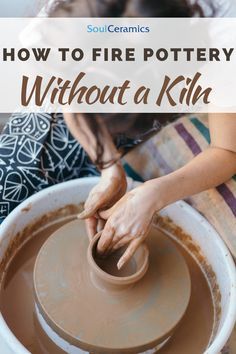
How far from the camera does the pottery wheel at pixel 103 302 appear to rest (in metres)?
1.27

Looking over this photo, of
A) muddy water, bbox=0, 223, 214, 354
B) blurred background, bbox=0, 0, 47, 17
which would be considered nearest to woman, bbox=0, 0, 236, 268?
muddy water, bbox=0, 223, 214, 354

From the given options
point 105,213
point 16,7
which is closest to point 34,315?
point 105,213

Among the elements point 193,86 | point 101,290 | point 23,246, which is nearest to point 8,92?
point 23,246

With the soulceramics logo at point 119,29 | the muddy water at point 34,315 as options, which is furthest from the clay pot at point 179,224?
the soulceramics logo at point 119,29

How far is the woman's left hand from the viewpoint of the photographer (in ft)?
4.28

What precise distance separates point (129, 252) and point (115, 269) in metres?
0.14

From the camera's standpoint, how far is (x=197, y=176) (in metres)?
1.42

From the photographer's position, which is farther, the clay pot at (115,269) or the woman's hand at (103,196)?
the woman's hand at (103,196)

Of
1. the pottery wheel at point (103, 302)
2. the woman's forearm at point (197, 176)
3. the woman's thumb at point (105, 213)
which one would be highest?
the woman's forearm at point (197, 176)

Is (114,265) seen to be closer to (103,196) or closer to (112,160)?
(103,196)

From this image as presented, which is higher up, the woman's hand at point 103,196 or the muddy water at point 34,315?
the woman's hand at point 103,196

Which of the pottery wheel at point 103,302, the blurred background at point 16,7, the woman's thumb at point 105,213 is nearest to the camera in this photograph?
the pottery wheel at point 103,302

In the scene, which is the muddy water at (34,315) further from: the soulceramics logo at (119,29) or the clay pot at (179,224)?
the soulceramics logo at (119,29)

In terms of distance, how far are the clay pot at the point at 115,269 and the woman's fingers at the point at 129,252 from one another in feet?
0.13
